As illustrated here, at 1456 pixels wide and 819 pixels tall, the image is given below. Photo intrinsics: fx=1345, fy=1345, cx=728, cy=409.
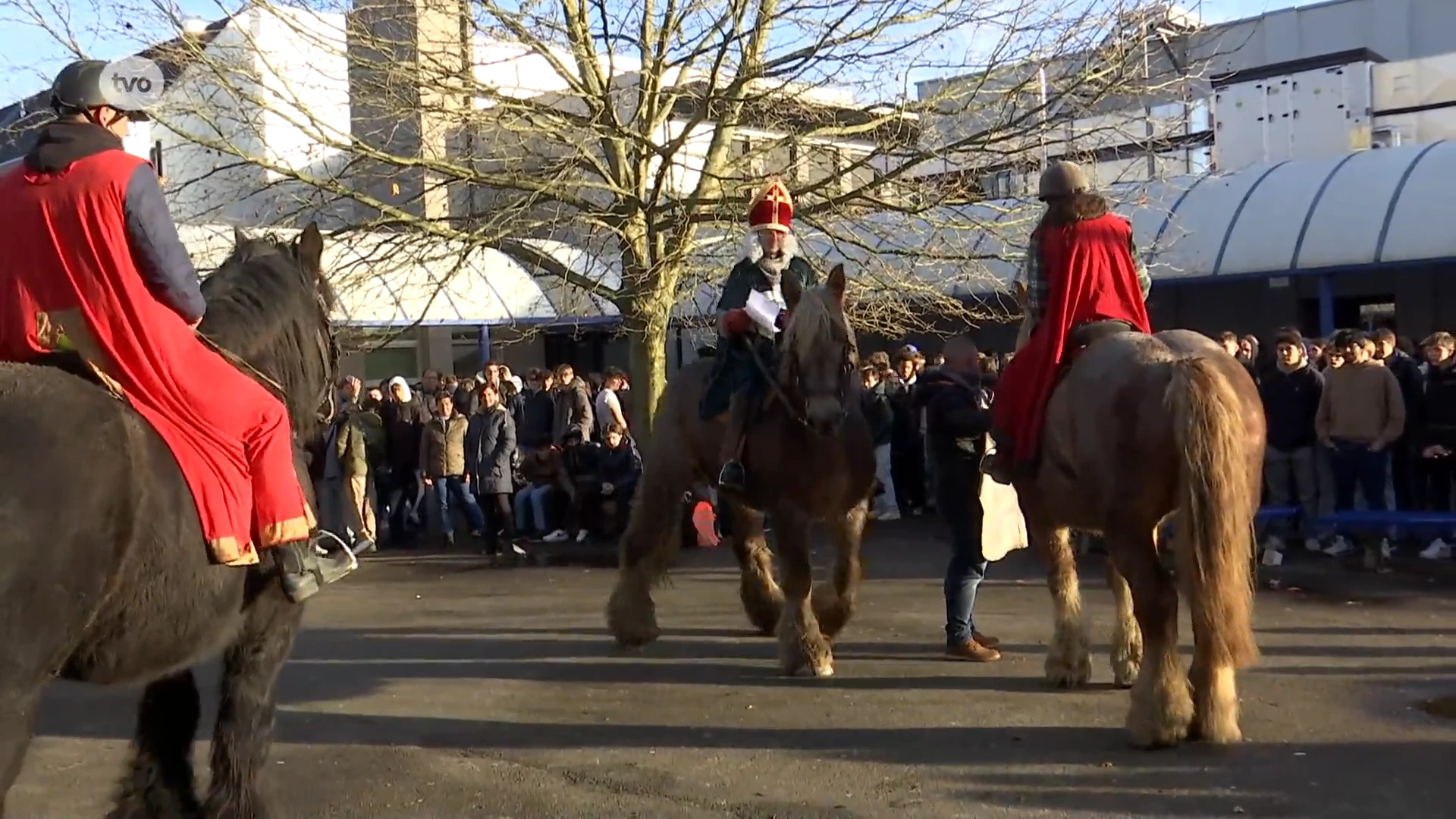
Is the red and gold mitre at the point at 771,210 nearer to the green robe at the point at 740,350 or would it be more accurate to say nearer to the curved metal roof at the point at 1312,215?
the green robe at the point at 740,350

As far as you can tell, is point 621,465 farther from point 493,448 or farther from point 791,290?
point 791,290

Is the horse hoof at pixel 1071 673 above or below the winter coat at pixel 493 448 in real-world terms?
below

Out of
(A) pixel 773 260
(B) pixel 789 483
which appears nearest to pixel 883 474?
(A) pixel 773 260

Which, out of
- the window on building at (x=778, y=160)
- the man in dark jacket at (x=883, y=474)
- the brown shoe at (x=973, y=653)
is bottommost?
the brown shoe at (x=973, y=653)

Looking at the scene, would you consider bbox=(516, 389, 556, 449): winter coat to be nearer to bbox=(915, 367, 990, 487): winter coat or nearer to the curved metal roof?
the curved metal roof

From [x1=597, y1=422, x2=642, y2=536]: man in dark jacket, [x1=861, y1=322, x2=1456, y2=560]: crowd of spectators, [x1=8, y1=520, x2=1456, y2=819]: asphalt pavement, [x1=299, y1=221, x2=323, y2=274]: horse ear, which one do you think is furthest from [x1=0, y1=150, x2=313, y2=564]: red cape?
[x1=597, y1=422, x2=642, y2=536]: man in dark jacket

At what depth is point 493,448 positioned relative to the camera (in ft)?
48.6

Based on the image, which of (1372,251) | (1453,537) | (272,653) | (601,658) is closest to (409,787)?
(272,653)

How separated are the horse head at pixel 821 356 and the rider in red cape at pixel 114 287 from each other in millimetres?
3544

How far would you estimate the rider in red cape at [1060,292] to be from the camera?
6852 millimetres

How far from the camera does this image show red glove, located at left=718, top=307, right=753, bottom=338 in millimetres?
7801

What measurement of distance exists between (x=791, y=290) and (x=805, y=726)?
240cm

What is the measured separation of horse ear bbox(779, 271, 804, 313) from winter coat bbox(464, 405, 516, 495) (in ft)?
25.4

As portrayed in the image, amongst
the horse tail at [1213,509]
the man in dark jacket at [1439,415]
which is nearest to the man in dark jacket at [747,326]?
the horse tail at [1213,509]
